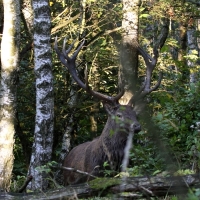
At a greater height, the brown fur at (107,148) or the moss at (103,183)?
the moss at (103,183)

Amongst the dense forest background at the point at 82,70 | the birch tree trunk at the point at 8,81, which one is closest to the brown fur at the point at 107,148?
the birch tree trunk at the point at 8,81

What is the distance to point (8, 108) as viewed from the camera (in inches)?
346

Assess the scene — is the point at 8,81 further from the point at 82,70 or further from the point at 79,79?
the point at 82,70

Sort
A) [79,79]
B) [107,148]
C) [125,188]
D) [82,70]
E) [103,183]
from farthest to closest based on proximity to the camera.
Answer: [82,70] → [79,79] → [107,148] → [103,183] → [125,188]

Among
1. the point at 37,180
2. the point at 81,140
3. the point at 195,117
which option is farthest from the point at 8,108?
the point at 81,140

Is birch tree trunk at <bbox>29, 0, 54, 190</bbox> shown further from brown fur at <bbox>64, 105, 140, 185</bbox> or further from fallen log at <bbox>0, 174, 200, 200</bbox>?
fallen log at <bbox>0, 174, 200, 200</bbox>

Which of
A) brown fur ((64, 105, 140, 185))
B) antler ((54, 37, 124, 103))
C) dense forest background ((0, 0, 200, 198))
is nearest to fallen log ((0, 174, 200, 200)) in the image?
brown fur ((64, 105, 140, 185))

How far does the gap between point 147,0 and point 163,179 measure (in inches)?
284

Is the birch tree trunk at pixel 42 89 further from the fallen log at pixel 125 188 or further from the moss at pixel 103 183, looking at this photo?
the moss at pixel 103 183

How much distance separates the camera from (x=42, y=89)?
880 centimetres

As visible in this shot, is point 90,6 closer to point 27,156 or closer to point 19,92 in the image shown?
point 19,92

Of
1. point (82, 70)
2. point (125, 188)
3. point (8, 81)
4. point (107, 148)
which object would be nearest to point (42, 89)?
point (8, 81)

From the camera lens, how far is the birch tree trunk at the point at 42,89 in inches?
344

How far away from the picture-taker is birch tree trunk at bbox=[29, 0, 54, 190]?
28.7ft
